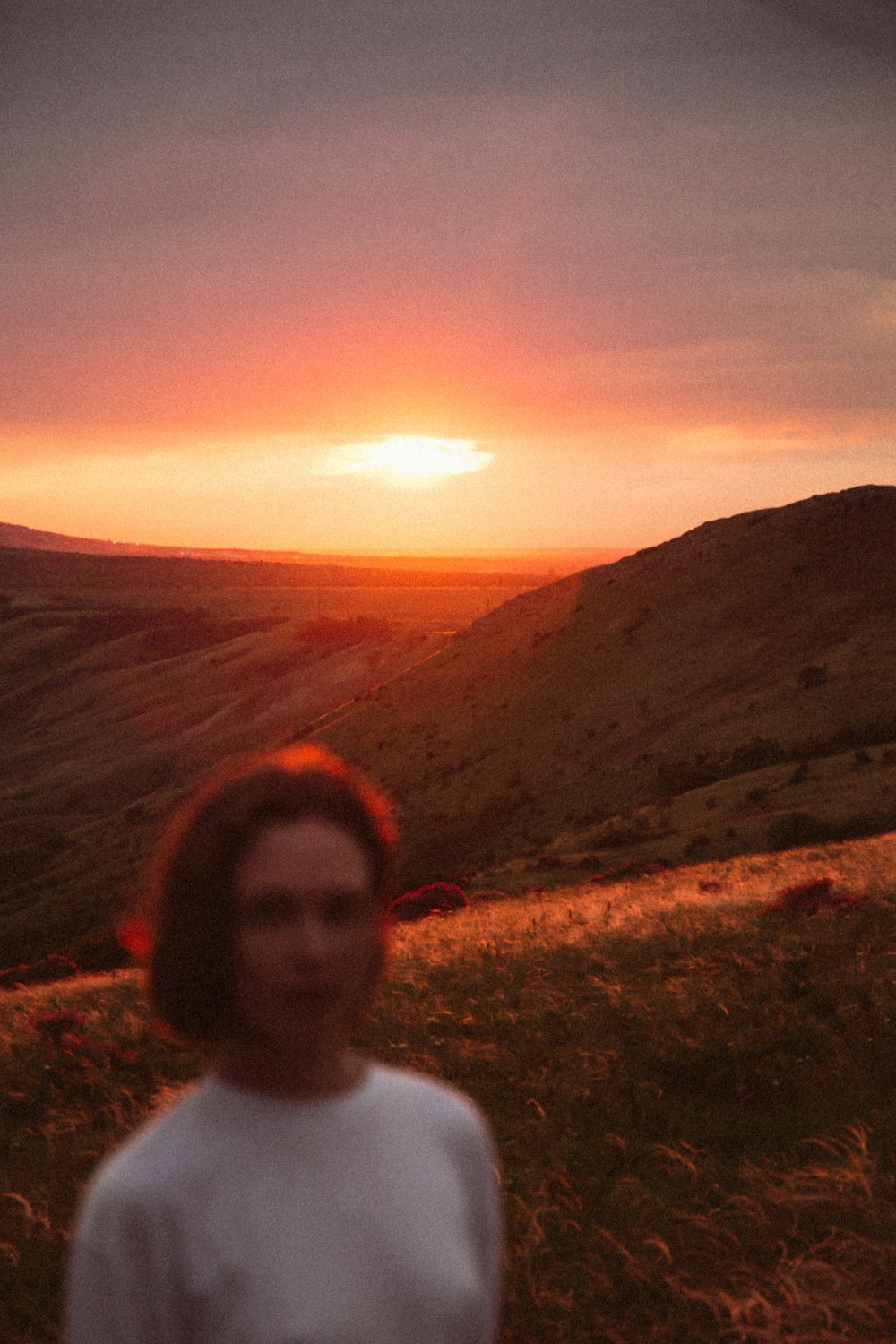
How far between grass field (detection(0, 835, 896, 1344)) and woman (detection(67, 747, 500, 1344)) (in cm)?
474

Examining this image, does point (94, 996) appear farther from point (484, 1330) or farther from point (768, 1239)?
point (484, 1330)

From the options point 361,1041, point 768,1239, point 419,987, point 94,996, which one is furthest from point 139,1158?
point 94,996

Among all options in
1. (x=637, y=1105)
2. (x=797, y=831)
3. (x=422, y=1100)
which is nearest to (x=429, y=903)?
(x=797, y=831)

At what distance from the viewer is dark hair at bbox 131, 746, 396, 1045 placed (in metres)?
2.34

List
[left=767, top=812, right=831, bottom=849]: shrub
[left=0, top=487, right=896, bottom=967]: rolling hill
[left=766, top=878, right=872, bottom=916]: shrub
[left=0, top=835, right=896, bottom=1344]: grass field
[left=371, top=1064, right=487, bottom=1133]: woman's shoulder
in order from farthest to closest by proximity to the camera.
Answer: [left=0, top=487, right=896, bottom=967]: rolling hill → [left=767, top=812, right=831, bottom=849]: shrub → [left=766, top=878, right=872, bottom=916]: shrub → [left=0, top=835, right=896, bottom=1344]: grass field → [left=371, top=1064, right=487, bottom=1133]: woman's shoulder

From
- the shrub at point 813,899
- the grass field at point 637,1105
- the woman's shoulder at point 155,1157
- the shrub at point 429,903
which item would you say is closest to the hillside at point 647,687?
the shrub at point 429,903

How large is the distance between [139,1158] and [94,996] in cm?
1334

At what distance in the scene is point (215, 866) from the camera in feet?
7.69

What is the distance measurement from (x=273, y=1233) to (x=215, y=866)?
79 centimetres

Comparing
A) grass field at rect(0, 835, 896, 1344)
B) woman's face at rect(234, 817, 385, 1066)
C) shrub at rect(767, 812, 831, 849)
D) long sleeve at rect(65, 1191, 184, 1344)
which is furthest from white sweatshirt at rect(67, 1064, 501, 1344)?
shrub at rect(767, 812, 831, 849)

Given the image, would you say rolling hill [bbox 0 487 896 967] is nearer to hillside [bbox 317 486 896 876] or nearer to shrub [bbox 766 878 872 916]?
hillside [bbox 317 486 896 876]

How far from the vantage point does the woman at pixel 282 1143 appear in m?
2.09

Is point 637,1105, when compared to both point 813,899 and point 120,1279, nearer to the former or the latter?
point 813,899

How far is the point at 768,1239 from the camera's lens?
702 centimetres
